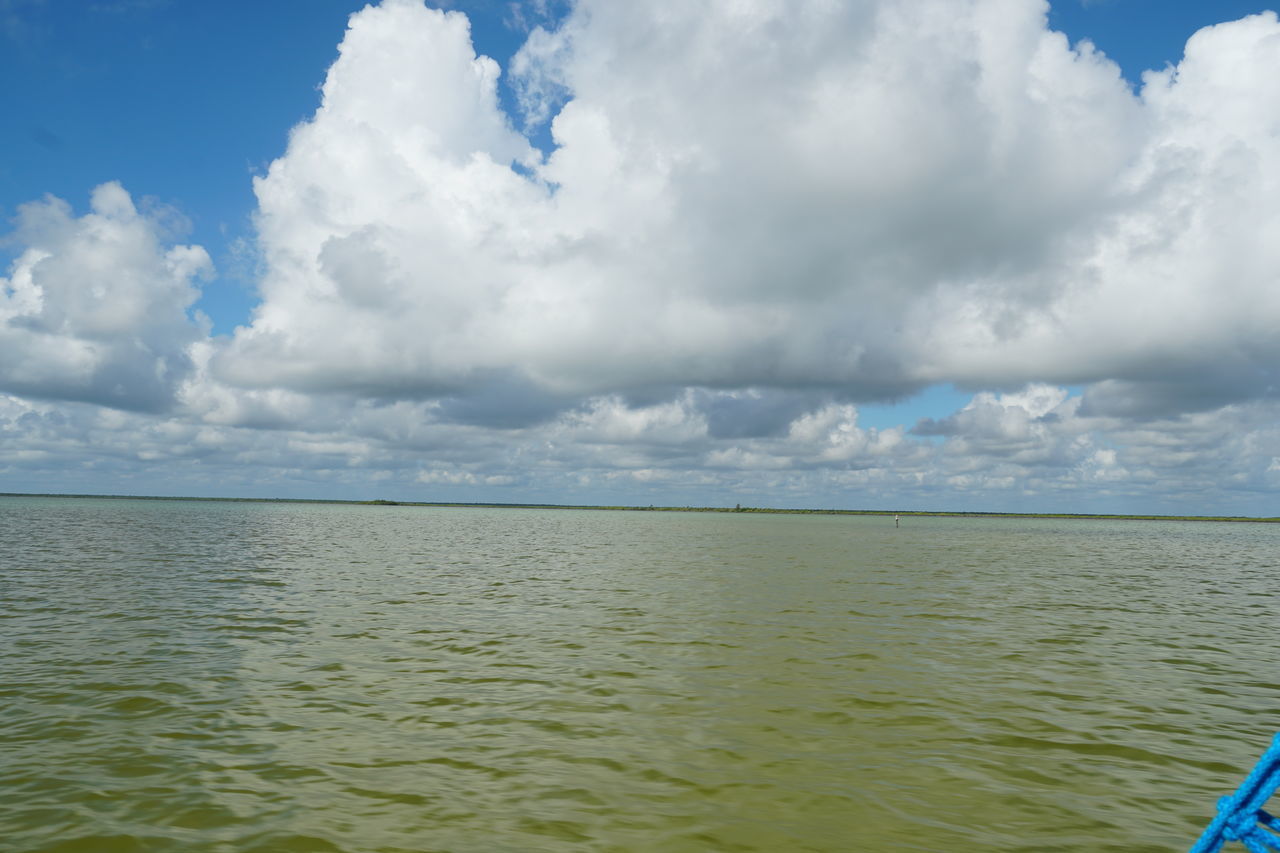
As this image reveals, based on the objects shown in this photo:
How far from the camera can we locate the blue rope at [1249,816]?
Result: 518 centimetres

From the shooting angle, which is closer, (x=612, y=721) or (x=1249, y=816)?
(x=1249, y=816)

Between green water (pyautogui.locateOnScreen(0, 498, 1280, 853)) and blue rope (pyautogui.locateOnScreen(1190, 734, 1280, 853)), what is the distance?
4736 mm

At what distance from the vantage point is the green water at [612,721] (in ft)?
33.2

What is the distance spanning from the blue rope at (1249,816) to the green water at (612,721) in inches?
186

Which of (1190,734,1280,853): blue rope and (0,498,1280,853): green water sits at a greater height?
(1190,734,1280,853): blue rope

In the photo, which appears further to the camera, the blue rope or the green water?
the green water

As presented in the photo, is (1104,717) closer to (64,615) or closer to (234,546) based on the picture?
(64,615)

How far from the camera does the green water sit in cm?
1012

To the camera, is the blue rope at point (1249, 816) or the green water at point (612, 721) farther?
the green water at point (612, 721)

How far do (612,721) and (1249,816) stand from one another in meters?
11.4

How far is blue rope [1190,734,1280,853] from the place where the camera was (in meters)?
5.18

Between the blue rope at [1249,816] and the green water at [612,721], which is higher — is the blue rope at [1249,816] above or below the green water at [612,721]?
above

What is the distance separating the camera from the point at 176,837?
9.55m

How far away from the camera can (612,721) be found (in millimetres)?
14922
